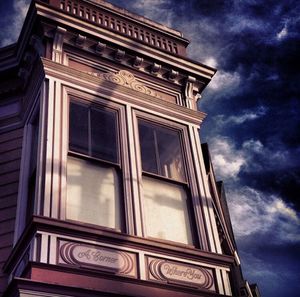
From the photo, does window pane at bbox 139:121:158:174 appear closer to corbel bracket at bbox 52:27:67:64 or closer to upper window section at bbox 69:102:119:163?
upper window section at bbox 69:102:119:163

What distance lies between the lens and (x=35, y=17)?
28.3ft

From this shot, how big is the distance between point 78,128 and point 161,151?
4.72 ft

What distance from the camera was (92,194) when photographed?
23.3 feet

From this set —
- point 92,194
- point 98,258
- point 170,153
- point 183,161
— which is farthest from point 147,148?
point 98,258

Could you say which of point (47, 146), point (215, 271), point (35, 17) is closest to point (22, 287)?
point (47, 146)

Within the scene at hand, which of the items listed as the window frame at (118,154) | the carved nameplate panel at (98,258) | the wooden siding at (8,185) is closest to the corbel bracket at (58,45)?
the window frame at (118,154)

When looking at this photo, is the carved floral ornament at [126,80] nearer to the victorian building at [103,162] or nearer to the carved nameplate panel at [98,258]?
the victorian building at [103,162]

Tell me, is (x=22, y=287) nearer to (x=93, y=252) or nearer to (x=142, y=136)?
(x=93, y=252)

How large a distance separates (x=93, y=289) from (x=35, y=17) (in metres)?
4.78

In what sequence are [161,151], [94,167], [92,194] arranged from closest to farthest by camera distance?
[92,194] < [94,167] < [161,151]

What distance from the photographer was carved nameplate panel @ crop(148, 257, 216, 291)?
6.71 meters

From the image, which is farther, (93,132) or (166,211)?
(93,132)

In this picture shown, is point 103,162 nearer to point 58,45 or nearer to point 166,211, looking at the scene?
point 166,211

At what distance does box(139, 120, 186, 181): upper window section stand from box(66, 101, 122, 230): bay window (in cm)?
54
